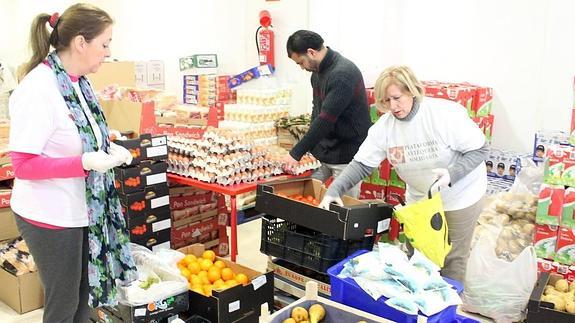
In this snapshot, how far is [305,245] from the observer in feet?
9.40

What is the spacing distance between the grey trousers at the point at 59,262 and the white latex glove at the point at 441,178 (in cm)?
155

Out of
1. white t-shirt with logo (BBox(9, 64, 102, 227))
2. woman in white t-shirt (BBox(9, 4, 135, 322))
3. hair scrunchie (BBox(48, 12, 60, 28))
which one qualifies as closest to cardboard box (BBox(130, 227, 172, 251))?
woman in white t-shirt (BBox(9, 4, 135, 322))

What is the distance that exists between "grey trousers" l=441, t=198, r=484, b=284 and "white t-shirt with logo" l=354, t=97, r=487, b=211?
0.04 meters

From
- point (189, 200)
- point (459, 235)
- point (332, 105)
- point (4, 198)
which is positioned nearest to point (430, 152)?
point (459, 235)

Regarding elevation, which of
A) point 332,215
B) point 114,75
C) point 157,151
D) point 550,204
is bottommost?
point 550,204

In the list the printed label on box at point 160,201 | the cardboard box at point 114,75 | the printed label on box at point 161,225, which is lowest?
the printed label on box at point 161,225

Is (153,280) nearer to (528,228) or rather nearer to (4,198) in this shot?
(4,198)

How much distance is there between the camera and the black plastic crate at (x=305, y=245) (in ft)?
9.09

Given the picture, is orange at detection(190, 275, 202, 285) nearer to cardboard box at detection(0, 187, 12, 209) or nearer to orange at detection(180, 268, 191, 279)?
orange at detection(180, 268, 191, 279)

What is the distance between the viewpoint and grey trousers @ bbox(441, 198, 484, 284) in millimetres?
2803

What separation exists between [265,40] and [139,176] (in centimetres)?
248

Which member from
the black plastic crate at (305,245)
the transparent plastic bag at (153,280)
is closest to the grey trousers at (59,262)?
the transparent plastic bag at (153,280)

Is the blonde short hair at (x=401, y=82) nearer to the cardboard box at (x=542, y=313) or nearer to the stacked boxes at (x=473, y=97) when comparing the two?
the cardboard box at (x=542, y=313)

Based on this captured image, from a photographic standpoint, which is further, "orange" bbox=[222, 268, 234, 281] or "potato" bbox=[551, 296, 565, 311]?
"orange" bbox=[222, 268, 234, 281]
